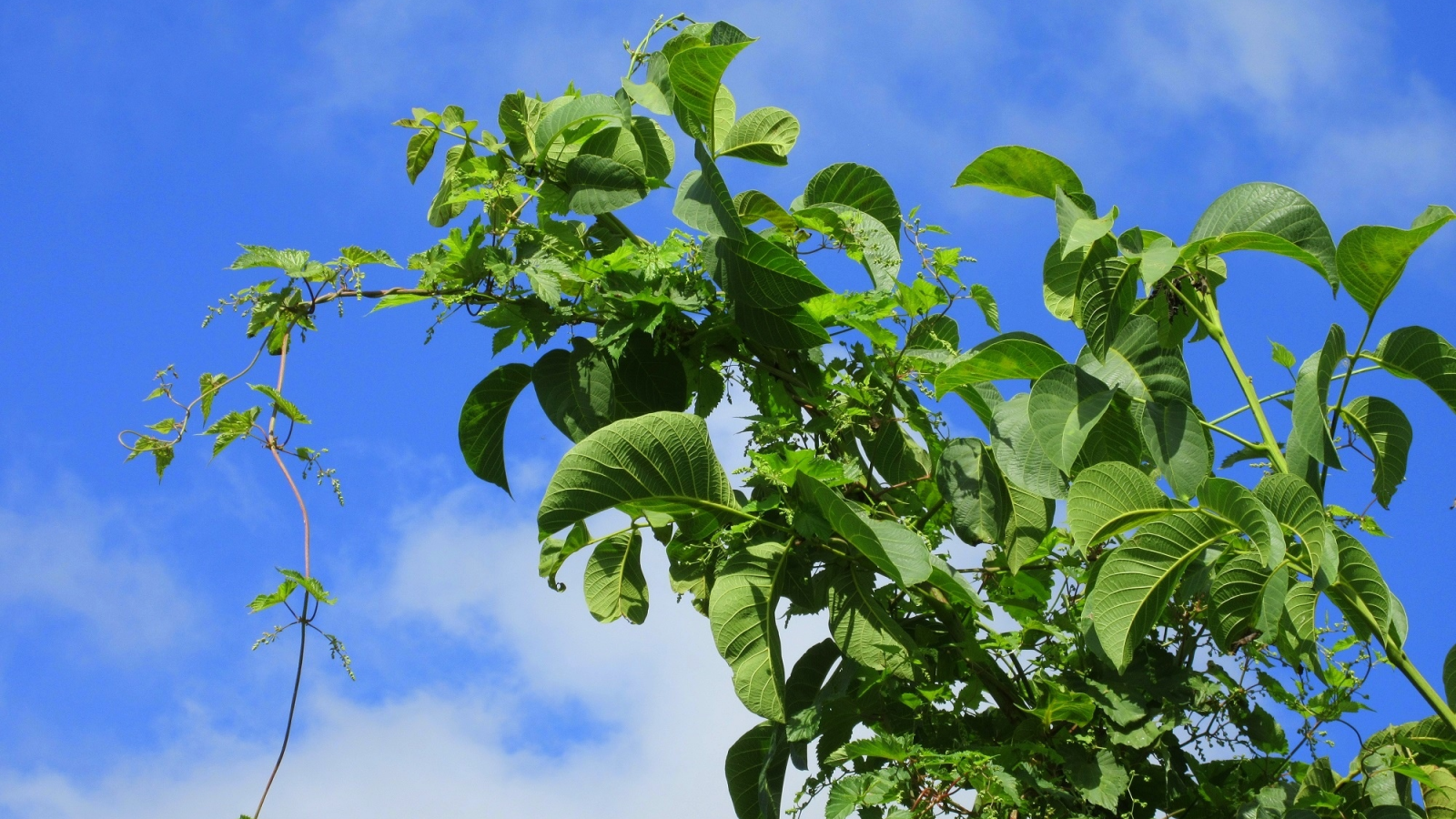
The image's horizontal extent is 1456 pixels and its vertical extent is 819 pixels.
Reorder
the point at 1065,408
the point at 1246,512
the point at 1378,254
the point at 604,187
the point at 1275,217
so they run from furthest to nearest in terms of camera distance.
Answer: the point at 604,187 < the point at 1275,217 < the point at 1065,408 < the point at 1378,254 < the point at 1246,512

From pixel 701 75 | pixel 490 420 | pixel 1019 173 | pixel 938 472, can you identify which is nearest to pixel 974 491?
pixel 938 472

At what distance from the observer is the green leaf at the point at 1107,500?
173 centimetres

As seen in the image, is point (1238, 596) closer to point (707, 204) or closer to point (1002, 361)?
point (1002, 361)

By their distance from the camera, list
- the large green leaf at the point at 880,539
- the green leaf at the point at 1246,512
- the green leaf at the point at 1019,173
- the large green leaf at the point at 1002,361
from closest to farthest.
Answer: the green leaf at the point at 1246,512 < the large green leaf at the point at 880,539 < the large green leaf at the point at 1002,361 < the green leaf at the point at 1019,173

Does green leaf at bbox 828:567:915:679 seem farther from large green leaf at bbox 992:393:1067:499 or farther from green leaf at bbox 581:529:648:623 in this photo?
green leaf at bbox 581:529:648:623

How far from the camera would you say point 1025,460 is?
6.14 feet

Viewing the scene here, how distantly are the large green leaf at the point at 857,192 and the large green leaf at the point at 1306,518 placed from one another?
0.91m

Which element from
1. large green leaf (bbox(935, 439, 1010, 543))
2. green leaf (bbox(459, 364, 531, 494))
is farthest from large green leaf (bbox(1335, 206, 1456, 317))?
green leaf (bbox(459, 364, 531, 494))

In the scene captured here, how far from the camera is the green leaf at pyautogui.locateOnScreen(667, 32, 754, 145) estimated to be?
5.93 ft

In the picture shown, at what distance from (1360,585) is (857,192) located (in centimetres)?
121

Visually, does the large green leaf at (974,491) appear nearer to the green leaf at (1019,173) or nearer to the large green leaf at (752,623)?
the large green leaf at (752,623)

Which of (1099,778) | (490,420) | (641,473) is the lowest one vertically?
(1099,778)

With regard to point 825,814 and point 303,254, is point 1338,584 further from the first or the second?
point 303,254

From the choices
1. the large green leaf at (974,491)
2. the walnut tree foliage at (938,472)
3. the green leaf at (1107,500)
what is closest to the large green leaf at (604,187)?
the walnut tree foliage at (938,472)
